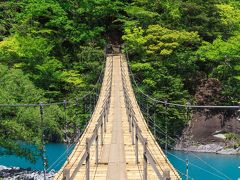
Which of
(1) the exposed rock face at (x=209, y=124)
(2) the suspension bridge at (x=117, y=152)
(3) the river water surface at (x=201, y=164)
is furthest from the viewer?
(1) the exposed rock face at (x=209, y=124)

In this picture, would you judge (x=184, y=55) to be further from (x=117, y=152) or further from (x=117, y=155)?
(x=117, y=155)

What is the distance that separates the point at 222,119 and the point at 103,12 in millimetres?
9141

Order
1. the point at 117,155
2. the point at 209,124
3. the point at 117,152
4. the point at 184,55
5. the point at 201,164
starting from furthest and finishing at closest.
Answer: the point at 184,55 → the point at 209,124 → the point at 201,164 → the point at 117,152 → the point at 117,155

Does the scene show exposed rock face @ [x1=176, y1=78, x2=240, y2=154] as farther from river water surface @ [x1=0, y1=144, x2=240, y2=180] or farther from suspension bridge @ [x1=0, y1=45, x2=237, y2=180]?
suspension bridge @ [x1=0, y1=45, x2=237, y2=180]

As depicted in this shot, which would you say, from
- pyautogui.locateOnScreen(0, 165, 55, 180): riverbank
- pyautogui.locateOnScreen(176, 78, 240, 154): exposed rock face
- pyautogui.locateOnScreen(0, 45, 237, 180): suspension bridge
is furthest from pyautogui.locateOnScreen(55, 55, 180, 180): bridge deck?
pyautogui.locateOnScreen(176, 78, 240, 154): exposed rock face

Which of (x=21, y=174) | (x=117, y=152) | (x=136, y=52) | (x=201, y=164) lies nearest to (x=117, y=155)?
(x=117, y=152)

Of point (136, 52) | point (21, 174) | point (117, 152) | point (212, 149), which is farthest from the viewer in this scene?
point (136, 52)

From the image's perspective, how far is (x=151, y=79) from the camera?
18.6 m

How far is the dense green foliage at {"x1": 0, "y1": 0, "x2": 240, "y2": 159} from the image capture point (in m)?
18.4

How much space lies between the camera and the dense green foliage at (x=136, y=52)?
18438mm

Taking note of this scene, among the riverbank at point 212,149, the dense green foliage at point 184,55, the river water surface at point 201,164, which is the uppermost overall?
the dense green foliage at point 184,55

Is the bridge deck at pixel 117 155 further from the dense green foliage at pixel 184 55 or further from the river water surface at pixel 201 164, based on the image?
the dense green foliage at pixel 184 55

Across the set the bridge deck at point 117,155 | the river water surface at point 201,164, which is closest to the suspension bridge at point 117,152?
the bridge deck at point 117,155

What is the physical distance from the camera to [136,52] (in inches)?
798
